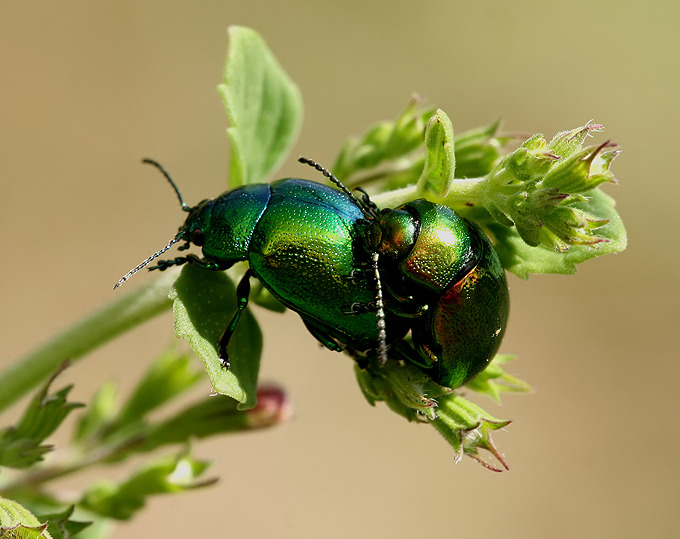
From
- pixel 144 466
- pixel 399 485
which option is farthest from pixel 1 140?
pixel 144 466

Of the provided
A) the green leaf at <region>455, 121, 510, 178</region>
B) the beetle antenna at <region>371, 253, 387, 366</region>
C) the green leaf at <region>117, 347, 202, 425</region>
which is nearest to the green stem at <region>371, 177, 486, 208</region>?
the green leaf at <region>455, 121, 510, 178</region>

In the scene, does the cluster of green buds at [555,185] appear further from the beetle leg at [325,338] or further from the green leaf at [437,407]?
the beetle leg at [325,338]

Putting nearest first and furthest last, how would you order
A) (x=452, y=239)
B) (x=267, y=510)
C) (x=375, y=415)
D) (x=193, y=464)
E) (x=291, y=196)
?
(x=452, y=239) → (x=291, y=196) → (x=193, y=464) → (x=267, y=510) → (x=375, y=415)

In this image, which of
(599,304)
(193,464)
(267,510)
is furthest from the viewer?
(599,304)

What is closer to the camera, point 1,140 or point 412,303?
point 412,303

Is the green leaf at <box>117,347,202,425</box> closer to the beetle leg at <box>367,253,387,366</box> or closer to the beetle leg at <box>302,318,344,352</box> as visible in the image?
the beetle leg at <box>302,318,344,352</box>

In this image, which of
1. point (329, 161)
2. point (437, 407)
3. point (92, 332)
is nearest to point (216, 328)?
point (92, 332)

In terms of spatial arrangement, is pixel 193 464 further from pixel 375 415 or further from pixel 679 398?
pixel 679 398
